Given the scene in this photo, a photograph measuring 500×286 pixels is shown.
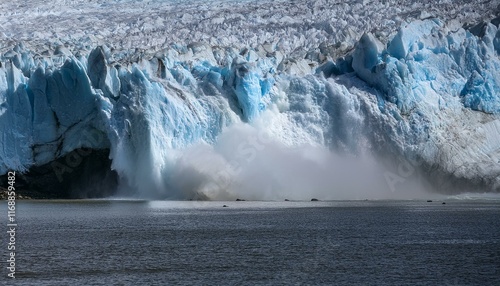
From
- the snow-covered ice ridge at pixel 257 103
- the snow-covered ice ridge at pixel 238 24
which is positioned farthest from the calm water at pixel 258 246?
the snow-covered ice ridge at pixel 238 24

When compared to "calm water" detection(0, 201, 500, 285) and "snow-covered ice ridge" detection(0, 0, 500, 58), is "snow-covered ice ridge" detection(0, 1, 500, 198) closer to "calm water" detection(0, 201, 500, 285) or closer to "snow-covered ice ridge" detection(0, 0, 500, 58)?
"snow-covered ice ridge" detection(0, 0, 500, 58)

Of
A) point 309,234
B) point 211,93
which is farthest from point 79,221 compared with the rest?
point 211,93

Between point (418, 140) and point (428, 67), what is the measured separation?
3.98 meters

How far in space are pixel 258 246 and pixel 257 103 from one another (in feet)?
72.0

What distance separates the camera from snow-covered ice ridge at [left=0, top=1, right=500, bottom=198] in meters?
48.2

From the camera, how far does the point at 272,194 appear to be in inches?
2005

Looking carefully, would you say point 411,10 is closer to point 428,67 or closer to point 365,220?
point 428,67

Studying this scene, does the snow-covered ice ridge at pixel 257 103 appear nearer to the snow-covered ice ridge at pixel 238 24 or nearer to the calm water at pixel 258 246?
the snow-covered ice ridge at pixel 238 24

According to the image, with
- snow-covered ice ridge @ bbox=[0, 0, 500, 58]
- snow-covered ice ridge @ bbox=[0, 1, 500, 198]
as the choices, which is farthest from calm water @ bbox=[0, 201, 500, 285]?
snow-covered ice ridge @ bbox=[0, 0, 500, 58]

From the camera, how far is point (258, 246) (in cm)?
2981

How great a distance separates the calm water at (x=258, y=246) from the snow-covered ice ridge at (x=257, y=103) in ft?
14.1

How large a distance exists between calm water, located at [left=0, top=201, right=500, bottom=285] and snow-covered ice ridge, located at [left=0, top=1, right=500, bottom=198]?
4308mm

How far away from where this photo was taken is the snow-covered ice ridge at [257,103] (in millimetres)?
48250

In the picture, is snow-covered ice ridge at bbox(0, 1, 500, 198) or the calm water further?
snow-covered ice ridge at bbox(0, 1, 500, 198)
